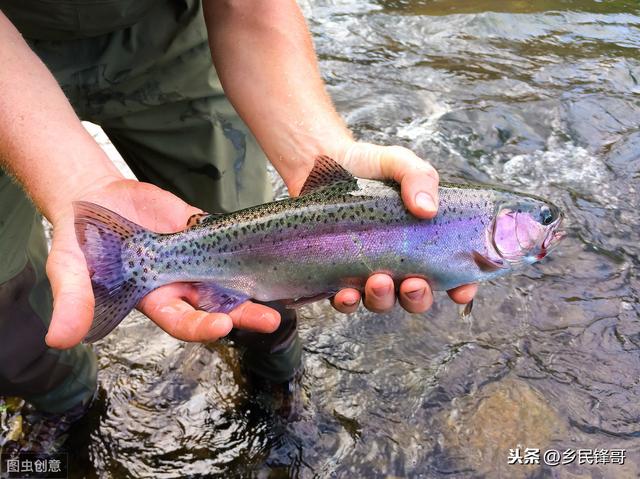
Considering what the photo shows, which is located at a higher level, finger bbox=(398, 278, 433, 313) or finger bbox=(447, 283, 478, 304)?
finger bbox=(398, 278, 433, 313)

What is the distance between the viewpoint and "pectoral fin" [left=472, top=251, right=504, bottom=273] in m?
2.54

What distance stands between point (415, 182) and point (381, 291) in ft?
1.53

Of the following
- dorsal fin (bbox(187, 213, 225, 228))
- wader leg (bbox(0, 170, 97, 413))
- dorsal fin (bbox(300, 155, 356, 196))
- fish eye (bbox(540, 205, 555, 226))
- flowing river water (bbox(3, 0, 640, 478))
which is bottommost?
flowing river water (bbox(3, 0, 640, 478))

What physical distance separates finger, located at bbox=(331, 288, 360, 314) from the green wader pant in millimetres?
747

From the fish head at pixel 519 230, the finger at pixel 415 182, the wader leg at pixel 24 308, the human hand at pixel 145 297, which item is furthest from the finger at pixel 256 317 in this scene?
the wader leg at pixel 24 308

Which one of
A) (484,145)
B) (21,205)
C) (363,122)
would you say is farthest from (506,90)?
(21,205)

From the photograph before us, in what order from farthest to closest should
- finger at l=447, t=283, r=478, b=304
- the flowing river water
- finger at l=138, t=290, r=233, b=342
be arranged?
the flowing river water → finger at l=447, t=283, r=478, b=304 → finger at l=138, t=290, r=233, b=342

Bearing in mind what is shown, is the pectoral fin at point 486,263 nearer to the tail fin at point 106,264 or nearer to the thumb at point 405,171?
the thumb at point 405,171

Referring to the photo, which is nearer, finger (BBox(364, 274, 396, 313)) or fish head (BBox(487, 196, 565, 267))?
finger (BBox(364, 274, 396, 313))

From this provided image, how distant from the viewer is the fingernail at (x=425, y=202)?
2.37 meters

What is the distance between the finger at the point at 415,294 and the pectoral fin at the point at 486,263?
0.26 m

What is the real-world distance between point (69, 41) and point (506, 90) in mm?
5153

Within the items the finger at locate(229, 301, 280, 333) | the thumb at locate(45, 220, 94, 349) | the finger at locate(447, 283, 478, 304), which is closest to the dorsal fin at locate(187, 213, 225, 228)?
the finger at locate(229, 301, 280, 333)

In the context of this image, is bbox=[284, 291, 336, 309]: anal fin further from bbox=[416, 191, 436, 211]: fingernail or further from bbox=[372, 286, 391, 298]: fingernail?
bbox=[416, 191, 436, 211]: fingernail
